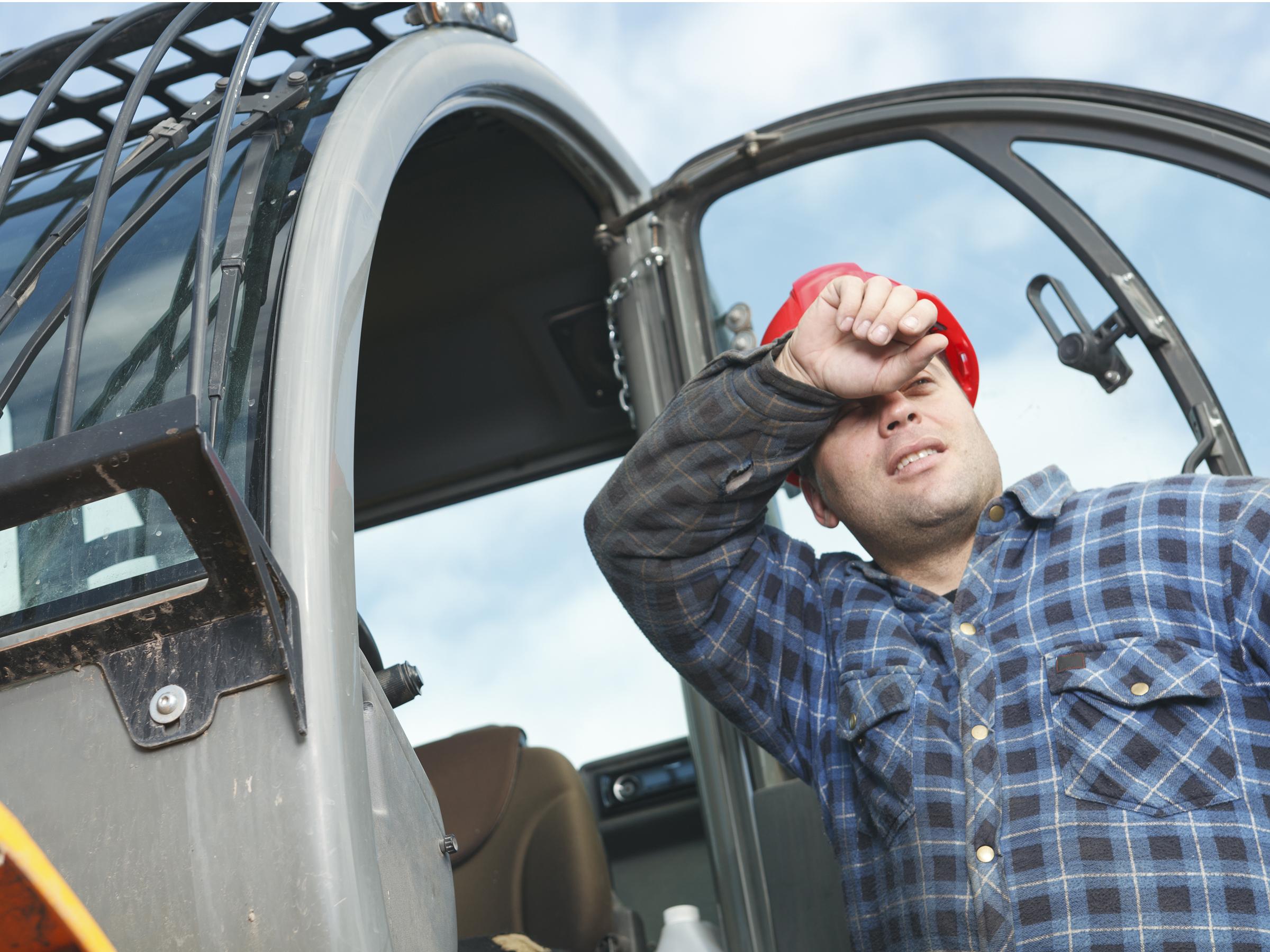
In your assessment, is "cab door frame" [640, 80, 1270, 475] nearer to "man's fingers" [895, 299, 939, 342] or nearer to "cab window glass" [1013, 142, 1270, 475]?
"cab window glass" [1013, 142, 1270, 475]

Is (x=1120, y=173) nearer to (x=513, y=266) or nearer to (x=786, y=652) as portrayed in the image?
(x=786, y=652)

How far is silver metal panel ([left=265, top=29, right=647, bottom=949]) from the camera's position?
0.91 metres

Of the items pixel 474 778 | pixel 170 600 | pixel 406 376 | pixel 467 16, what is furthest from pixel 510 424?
pixel 170 600

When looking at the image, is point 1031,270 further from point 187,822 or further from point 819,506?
point 187,822

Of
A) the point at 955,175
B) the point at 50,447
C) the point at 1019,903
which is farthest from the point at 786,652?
the point at 50,447

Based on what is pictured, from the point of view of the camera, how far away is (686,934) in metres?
1.57

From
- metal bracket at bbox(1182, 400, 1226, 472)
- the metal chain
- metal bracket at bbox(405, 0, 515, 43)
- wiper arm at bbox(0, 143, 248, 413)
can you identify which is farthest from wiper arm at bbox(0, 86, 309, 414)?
metal bracket at bbox(1182, 400, 1226, 472)

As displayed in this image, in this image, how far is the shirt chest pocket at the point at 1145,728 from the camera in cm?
128

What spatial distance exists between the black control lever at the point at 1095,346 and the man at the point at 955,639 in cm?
20

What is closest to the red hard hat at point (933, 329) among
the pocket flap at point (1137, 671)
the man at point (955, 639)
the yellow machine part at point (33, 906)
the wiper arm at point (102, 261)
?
the man at point (955, 639)

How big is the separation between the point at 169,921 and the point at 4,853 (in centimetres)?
36

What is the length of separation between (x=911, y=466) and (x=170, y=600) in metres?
0.98

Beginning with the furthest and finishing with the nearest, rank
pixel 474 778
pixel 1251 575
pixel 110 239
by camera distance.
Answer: pixel 474 778
pixel 1251 575
pixel 110 239

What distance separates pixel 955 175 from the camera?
2.05m
